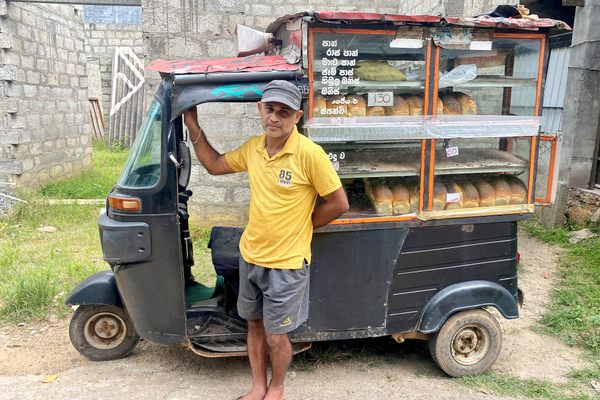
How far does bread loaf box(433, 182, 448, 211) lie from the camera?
11.0 ft

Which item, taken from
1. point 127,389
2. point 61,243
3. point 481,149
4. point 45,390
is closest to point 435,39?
point 481,149

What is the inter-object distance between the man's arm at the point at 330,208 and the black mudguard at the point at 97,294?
1.52 m

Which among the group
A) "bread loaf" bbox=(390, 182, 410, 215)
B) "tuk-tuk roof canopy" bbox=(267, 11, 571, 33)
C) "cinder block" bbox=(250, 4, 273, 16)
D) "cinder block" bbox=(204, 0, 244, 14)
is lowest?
"bread loaf" bbox=(390, 182, 410, 215)

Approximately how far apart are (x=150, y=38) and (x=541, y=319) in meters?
5.43

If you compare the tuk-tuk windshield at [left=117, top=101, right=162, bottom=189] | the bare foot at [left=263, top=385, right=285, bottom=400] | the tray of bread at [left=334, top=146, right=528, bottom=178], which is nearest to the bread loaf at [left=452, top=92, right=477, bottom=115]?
the tray of bread at [left=334, top=146, right=528, bottom=178]

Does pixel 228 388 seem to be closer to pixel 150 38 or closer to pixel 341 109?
pixel 341 109

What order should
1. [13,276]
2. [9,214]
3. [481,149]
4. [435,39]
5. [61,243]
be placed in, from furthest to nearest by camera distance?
1. [9,214]
2. [61,243]
3. [13,276]
4. [481,149]
5. [435,39]

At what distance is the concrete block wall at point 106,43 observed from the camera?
48.1 feet

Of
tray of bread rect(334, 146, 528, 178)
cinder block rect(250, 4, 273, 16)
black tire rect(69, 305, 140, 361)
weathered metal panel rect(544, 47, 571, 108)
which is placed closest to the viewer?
Answer: tray of bread rect(334, 146, 528, 178)

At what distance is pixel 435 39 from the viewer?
3102mm

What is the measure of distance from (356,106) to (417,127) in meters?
0.41

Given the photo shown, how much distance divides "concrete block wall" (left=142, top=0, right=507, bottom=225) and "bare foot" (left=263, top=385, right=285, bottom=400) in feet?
13.0

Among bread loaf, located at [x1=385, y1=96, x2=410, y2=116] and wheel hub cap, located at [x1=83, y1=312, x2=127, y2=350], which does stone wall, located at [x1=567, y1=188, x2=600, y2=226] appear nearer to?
bread loaf, located at [x1=385, y1=96, x2=410, y2=116]

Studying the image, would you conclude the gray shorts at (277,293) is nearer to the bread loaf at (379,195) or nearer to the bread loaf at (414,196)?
the bread loaf at (379,195)
